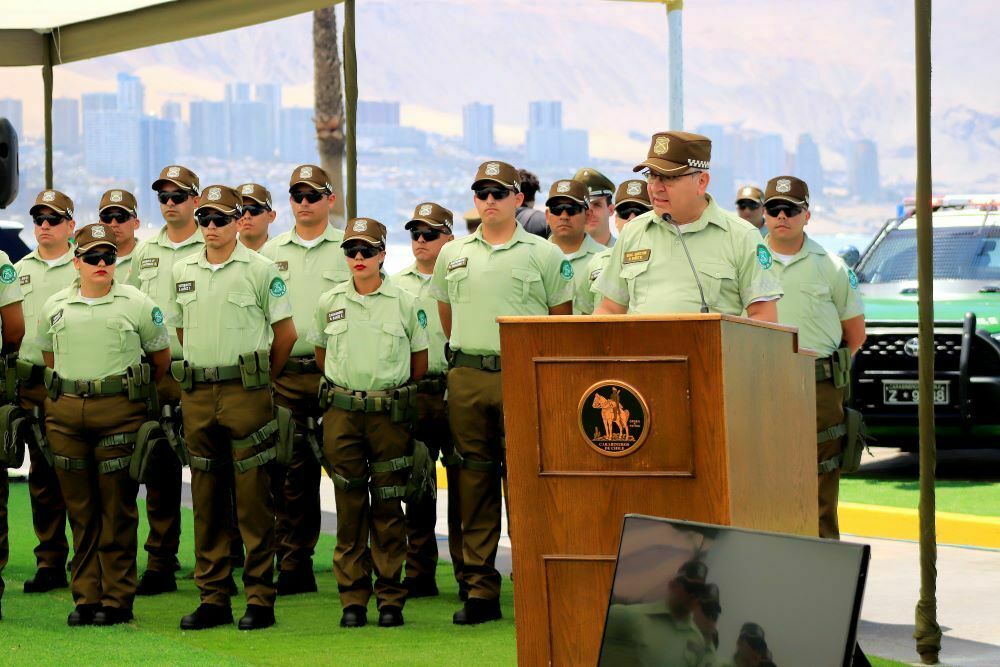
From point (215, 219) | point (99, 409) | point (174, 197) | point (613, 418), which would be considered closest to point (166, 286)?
point (174, 197)

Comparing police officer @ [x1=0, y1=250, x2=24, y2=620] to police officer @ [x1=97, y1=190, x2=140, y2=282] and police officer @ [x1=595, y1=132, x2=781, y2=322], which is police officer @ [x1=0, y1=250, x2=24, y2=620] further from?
police officer @ [x1=595, y1=132, x2=781, y2=322]

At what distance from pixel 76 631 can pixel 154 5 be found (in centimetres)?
527

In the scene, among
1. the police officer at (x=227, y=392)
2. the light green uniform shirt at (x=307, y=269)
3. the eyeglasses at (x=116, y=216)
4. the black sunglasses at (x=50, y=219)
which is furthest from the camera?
the eyeglasses at (x=116, y=216)

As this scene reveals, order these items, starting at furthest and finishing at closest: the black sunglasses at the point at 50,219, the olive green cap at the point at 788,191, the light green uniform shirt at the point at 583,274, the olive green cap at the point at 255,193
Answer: the black sunglasses at the point at 50,219 < the olive green cap at the point at 255,193 < the light green uniform shirt at the point at 583,274 < the olive green cap at the point at 788,191

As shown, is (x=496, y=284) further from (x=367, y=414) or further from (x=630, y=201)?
(x=630, y=201)

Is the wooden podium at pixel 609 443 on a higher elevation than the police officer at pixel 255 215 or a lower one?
lower

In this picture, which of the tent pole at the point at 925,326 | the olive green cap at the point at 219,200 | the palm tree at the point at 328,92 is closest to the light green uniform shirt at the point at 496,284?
the olive green cap at the point at 219,200

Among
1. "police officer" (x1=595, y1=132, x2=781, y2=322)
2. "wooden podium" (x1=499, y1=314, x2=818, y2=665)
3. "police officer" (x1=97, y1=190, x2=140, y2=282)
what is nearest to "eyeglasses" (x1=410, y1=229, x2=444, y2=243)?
"police officer" (x1=97, y1=190, x2=140, y2=282)

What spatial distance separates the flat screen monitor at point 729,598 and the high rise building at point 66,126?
104m

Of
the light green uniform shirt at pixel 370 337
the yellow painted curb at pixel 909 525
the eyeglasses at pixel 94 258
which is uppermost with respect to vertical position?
the eyeglasses at pixel 94 258

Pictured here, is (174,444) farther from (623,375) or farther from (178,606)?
(623,375)

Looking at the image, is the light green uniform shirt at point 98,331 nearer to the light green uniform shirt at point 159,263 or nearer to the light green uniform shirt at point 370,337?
the light green uniform shirt at point 370,337

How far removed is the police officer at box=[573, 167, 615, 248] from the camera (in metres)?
10.0

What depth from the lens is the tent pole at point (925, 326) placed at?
21.8 ft
